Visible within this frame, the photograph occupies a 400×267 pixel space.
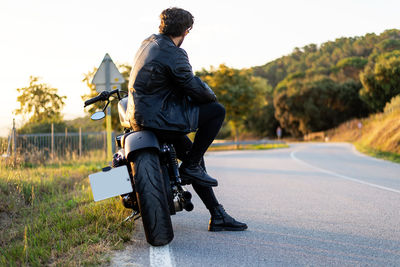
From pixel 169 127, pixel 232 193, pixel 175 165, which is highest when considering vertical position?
pixel 169 127

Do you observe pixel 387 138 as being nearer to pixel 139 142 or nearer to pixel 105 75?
pixel 105 75

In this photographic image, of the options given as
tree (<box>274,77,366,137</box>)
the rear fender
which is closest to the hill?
tree (<box>274,77,366,137</box>)

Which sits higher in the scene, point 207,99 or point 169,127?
point 207,99

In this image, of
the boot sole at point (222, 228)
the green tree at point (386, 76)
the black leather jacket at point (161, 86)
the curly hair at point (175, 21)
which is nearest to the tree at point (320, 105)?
the green tree at point (386, 76)

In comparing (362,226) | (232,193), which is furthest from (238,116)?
(362,226)

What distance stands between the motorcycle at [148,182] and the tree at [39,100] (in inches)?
973

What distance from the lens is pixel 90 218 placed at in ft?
14.9

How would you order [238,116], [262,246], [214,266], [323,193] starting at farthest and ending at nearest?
1. [238,116]
2. [323,193]
3. [262,246]
4. [214,266]

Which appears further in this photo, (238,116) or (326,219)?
(238,116)

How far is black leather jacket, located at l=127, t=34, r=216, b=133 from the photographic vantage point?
3.71 meters

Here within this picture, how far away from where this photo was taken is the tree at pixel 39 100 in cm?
2782

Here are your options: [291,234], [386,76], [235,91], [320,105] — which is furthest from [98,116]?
[320,105]

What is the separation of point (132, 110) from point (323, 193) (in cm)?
452

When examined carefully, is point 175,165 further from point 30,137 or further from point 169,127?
point 30,137
